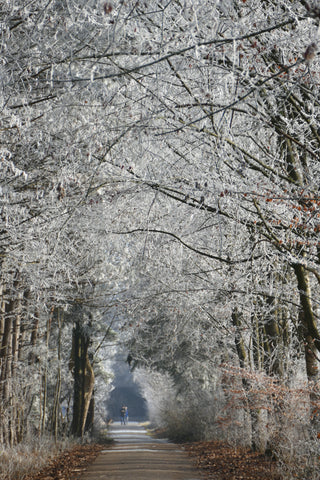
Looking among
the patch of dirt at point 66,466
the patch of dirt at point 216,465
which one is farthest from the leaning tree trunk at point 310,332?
the patch of dirt at point 66,466

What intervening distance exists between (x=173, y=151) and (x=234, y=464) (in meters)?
7.85

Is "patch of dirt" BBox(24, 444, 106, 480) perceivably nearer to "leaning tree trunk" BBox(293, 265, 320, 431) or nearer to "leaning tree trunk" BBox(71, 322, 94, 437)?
"leaning tree trunk" BBox(71, 322, 94, 437)

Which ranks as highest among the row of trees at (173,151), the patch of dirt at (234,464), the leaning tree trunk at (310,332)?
the row of trees at (173,151)

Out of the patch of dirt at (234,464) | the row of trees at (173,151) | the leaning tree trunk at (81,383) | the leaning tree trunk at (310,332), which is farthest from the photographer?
the leaning tree trunk at (81,383)

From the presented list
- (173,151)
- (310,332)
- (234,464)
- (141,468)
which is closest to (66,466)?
(141,468)

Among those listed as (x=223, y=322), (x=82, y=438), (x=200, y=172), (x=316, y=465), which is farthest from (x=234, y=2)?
(x=82, y=438)

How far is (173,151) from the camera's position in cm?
710

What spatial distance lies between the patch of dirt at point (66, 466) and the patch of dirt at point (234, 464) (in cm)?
258

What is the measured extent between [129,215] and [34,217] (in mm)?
1663

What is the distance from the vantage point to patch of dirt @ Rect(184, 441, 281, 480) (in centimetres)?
989

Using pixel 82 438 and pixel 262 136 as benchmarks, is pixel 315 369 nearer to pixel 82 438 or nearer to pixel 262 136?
pixel 262 136

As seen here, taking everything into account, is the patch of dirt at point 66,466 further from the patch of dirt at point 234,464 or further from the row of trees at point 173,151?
the patch of dirt at point 234,464

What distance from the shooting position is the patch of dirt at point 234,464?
32.4 feet

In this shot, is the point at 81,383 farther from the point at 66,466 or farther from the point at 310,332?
the point at 310,332
